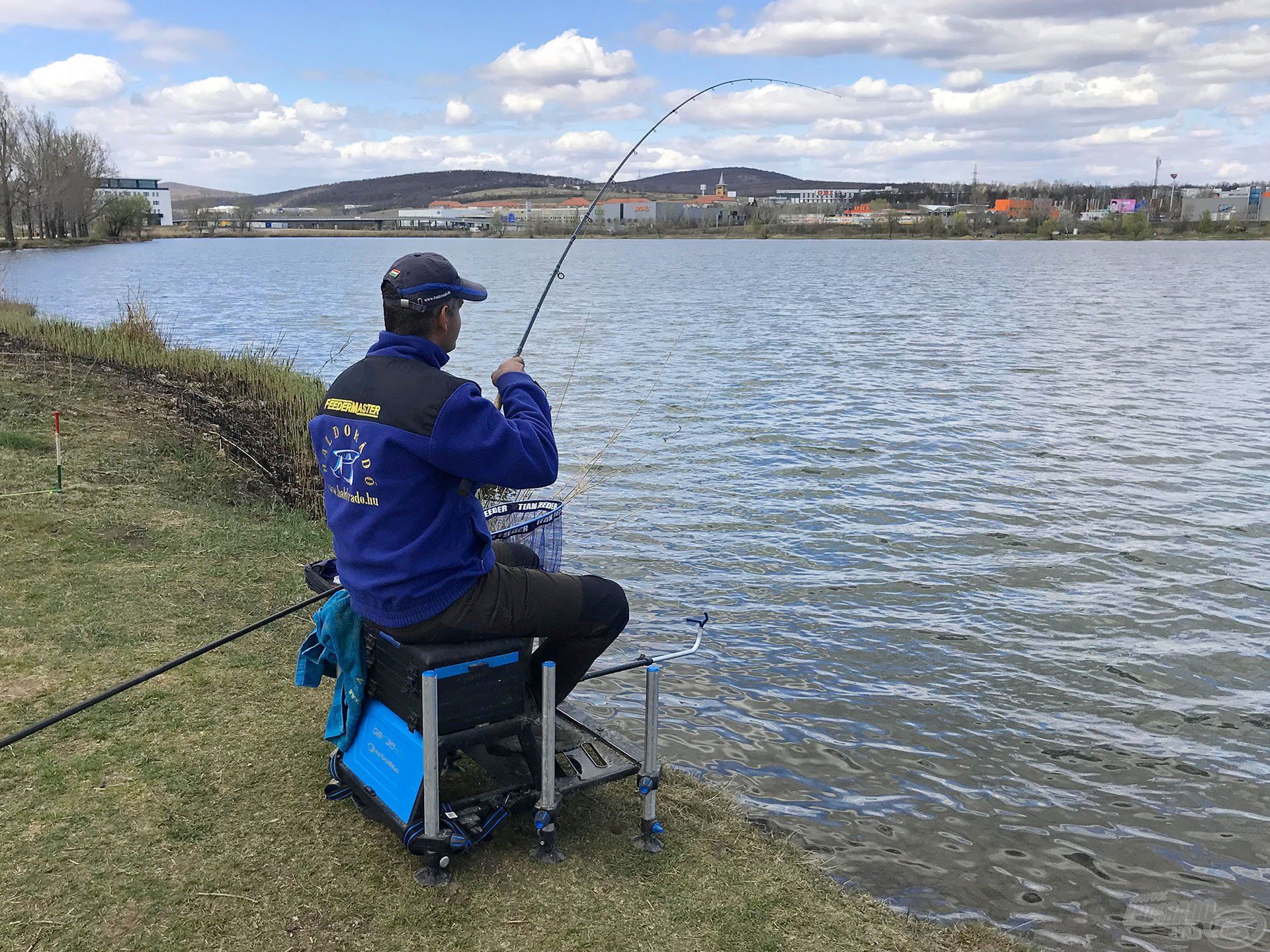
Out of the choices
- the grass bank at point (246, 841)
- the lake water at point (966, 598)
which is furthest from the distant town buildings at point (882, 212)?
the grass bank at point (246, 841)

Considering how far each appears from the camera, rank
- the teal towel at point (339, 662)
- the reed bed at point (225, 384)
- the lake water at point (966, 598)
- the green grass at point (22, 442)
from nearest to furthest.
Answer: the teal towel at point (339, 662) < the lake water at point (966, 598) < the green grass at point (22, 442) < the reed bed at point (225, 384)

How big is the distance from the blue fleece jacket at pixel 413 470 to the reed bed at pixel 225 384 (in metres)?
5.75

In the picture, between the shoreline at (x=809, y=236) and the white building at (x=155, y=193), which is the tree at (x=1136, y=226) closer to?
the shoreline at (x=809, y=236)

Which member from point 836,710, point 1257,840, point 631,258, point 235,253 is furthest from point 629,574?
point 235,253

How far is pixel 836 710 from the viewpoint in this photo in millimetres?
6441

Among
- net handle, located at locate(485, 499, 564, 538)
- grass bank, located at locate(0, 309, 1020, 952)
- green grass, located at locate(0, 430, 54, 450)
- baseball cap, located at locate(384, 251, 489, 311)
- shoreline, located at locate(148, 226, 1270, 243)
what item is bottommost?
grass bank, located at locate(0, 309, 1020, 952)

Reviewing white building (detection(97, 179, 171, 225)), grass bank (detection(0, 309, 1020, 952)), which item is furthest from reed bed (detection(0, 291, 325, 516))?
white building (detection(97, 179, 171, 225))

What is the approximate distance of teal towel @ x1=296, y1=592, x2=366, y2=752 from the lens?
390 cm

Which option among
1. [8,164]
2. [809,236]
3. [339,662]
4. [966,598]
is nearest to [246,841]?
[339,662]

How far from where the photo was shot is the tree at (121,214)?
9931 centimetres

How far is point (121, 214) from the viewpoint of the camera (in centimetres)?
10025

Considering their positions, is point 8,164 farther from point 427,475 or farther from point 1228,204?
point 1228,204

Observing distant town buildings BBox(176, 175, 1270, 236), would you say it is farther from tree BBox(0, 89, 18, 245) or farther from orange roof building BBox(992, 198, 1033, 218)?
tree BBox(0, 89, 18, 245)

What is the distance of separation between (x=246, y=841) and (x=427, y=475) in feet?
5.34
